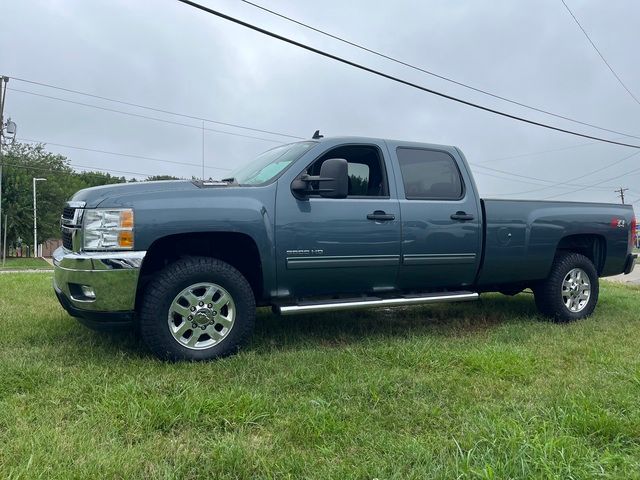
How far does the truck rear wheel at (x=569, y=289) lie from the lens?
18.7 ft

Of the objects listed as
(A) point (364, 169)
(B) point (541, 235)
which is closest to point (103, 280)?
(A) point (364, 169)

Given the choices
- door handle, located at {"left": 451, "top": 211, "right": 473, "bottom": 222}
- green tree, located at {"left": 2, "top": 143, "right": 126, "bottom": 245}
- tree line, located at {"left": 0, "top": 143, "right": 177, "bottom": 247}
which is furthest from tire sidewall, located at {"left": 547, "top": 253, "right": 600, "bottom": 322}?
green tree, located at {"left": 2, "top": 143, "right": 126, "bottom": 245}

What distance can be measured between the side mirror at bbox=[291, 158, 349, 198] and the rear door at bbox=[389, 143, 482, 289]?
762mm

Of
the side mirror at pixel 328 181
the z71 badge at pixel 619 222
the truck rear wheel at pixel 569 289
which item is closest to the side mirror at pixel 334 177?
the side mirror at pixel 328 181

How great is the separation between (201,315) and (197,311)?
0.14 feet

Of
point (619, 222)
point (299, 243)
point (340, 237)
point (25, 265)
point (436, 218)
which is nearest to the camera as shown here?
point (299, 243)

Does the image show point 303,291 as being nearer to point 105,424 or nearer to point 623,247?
point 105,424

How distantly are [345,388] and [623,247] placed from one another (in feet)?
14.7

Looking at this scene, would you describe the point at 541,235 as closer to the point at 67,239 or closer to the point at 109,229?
the point at 109,229

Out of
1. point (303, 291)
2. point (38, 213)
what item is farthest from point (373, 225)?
point (38, 213)

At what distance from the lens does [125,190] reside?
389cm

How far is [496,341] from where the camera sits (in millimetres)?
4730

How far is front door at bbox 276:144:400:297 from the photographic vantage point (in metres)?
4.28

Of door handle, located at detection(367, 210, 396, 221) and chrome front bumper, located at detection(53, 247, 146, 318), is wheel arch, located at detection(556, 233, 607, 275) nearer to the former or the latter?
door handle, located at detection(367, 210, 396, 221)
